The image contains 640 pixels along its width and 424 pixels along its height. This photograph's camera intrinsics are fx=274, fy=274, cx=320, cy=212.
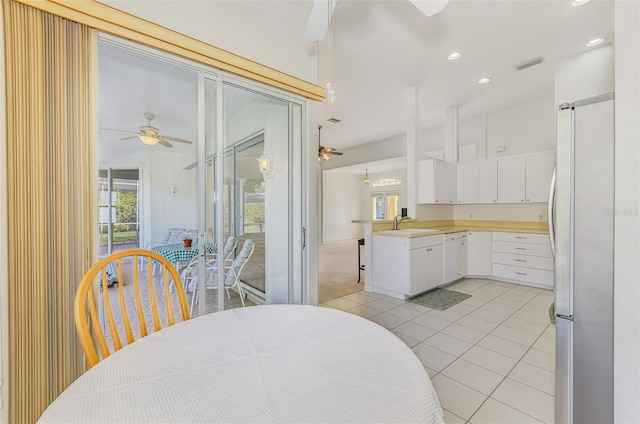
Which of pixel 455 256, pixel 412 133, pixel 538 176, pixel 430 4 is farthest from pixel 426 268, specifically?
pixel 430 4

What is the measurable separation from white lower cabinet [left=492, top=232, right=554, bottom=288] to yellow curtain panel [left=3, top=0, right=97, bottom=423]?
5081 millimetres

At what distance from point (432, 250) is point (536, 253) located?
1588 mm

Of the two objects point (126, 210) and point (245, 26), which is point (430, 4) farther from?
point (126, 210)

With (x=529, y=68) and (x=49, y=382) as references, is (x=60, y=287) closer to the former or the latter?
(x=49, y=382)

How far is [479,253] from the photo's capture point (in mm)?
4566

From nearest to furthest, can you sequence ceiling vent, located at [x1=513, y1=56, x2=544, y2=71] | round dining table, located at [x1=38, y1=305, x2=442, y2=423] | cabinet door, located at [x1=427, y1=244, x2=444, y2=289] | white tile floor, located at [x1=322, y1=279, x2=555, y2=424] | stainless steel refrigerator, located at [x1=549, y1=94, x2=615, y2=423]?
round dining table, located at [x1=38, y1=305, x2=442, y2=423], stainless steel refrigerator, located at [x1=549, y1=94, x2=615, y2=423], white tile floor, located at [x1=322, y1=279, x2=555, y2=424], ceiling vent, located at [x1=513, y1=56, x2=544, y2=71], cabinet door, located at [x1=427, y1=244, x2=444, y2=289]

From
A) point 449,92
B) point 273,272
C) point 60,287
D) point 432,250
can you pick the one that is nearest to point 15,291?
point 60,287

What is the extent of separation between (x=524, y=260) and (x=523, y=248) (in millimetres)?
182

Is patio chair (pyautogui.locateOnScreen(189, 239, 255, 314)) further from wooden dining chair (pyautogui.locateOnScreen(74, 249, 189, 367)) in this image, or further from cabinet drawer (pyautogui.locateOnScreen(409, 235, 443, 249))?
cabinet drawer (pyautogui.locateOnScreen(409, 235, 443, 249))

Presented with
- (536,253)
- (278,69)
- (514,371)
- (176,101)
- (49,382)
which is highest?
(278,69)

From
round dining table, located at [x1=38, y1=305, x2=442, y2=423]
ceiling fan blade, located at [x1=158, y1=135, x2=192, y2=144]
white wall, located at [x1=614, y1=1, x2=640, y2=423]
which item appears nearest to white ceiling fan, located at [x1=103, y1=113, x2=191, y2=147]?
ceiling fan blade, located at [x1=158, y1=135, x2=192, y2=144]

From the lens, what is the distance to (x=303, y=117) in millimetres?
2730

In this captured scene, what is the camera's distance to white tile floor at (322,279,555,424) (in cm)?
171

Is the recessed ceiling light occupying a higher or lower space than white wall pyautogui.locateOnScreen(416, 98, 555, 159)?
higher
